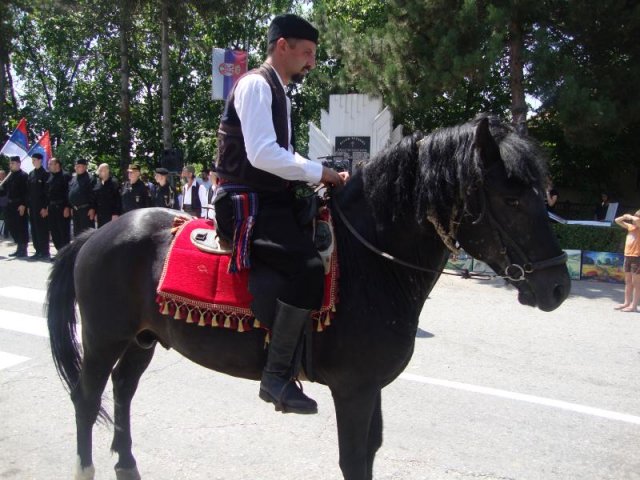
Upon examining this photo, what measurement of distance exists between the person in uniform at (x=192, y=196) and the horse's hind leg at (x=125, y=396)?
778 centimetres

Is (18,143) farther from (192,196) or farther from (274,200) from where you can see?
(274,200)

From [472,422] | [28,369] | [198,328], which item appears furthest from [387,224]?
[28,369]

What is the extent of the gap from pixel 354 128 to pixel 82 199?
722 cm

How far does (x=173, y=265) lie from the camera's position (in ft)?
9.53

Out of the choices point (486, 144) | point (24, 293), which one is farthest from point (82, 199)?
point (486, 144)

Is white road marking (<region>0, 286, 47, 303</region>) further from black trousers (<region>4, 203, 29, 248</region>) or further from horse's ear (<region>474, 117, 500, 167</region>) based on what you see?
horse's ear (<region>474, 117, 500, 167</region>)

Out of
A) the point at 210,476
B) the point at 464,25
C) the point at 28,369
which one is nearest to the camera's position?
the point at 210,476

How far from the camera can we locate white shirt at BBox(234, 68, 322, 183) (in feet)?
7.94

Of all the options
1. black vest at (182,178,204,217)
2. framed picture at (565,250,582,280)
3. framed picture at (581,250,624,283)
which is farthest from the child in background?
black vest at (182,178,204,217)

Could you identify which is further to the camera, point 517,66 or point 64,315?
point 517,66

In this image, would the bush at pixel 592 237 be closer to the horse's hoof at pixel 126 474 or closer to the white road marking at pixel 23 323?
the white road marking at pixel 23 323

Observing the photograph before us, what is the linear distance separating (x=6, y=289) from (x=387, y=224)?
8112mm

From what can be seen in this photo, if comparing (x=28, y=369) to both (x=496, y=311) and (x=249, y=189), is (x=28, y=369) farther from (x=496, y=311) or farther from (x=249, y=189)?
(x=496, y=311)

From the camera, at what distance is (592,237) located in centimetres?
1169
